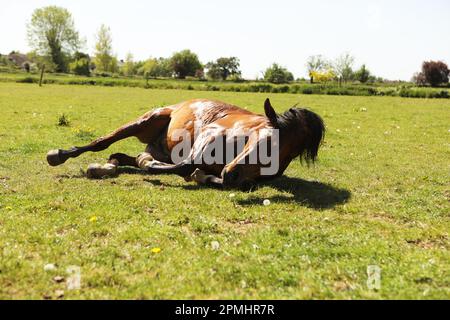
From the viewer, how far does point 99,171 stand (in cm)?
747

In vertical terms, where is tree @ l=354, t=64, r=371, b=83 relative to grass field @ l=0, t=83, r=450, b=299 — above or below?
above

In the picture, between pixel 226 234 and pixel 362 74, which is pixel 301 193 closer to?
pixel 226 234

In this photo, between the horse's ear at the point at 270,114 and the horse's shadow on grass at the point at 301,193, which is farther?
the horse's ear at the point at 270,114

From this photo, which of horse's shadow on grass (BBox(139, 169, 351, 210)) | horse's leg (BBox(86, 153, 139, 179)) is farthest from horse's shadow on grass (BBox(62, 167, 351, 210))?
horse's leg (BBox(86, 153, 139, 179))

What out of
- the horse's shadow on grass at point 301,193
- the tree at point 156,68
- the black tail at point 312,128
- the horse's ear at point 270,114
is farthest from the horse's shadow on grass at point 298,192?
the tree at point 156,68

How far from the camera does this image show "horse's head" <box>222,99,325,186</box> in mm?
6164

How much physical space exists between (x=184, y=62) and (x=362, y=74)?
44.0m

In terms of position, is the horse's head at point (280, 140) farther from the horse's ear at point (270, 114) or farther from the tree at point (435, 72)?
the tree at point (435, 72)

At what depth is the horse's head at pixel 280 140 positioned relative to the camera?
20.2ft

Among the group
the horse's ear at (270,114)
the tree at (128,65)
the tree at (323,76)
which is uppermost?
the tree at (128,65)

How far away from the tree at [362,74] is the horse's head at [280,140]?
Answer: 91978 millimetres

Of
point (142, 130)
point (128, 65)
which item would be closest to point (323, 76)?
point (128, 65)

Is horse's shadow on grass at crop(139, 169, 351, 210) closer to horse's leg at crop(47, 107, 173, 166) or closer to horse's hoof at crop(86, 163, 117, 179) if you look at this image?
horse's hoof at crop(86, 163, 117, 179)

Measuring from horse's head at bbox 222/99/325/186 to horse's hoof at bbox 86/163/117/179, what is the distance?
8.49ft
